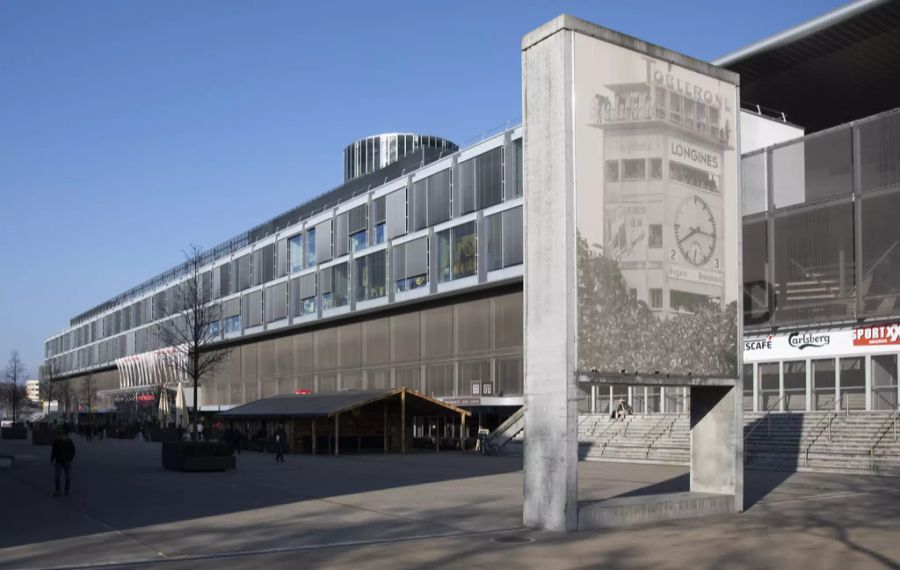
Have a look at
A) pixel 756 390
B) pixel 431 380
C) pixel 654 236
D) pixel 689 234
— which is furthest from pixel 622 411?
pixel 654 236

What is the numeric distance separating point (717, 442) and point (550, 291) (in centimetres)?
552

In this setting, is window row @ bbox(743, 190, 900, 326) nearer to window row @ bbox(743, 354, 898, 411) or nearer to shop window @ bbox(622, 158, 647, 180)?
window row @ bbox(743, 354, 898, 411)

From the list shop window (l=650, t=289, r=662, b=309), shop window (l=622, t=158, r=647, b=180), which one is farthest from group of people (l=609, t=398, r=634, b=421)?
shop window (l=622, t=158, r=647, b=180)

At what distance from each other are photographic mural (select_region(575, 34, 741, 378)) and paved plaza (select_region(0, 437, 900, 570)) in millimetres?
3572

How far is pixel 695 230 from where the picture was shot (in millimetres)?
20531

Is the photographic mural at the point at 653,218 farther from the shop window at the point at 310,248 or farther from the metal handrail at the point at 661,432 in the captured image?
the shop window at the point at 310,248

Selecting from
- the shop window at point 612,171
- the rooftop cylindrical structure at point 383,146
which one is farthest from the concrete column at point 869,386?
the rooftop cylindrical structure at point 383,146

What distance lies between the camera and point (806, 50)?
164 ft

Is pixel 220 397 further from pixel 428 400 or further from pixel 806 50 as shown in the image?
pixel 806 50

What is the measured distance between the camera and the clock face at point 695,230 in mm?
20188

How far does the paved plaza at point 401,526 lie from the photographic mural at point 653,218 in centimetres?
357

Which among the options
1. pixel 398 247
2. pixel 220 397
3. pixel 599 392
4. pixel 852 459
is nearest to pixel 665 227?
pixel 852 459

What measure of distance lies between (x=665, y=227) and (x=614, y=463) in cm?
2354

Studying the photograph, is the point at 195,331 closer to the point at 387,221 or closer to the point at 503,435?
the point at 503,435
